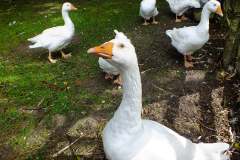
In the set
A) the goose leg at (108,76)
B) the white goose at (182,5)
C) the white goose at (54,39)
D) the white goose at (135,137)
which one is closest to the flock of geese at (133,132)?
the white goose at (135,137)

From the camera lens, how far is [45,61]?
22.5 ft

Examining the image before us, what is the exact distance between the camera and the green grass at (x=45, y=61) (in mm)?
5332

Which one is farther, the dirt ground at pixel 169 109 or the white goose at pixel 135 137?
the dirt ground at pixel 169 109

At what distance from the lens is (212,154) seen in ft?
11.5

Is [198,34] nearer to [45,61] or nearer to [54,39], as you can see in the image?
[54,39]

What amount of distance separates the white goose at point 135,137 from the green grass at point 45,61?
74.0 inches

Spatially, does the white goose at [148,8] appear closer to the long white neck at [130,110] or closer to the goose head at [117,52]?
the long white neck at [130,110]

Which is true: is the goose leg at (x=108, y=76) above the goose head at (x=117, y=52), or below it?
below

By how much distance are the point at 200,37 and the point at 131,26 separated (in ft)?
8.14

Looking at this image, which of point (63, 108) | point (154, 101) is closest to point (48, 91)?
point (63, 108)

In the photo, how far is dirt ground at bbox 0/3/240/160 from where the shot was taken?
180 inches

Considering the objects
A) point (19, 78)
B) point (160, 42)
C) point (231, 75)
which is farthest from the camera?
point (160, 42)

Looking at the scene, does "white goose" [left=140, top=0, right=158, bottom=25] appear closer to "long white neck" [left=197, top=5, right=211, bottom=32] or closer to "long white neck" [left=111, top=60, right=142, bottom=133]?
"long white neck" [left=197, top=5, right=211, bottom=32]

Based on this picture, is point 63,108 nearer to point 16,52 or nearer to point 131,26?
point 16,52
